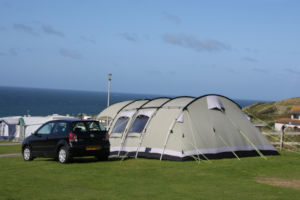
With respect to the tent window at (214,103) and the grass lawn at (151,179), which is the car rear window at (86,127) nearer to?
the grass lawn at (151,179)

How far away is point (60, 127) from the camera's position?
19.4 meters

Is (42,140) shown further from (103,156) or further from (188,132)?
(188,132)

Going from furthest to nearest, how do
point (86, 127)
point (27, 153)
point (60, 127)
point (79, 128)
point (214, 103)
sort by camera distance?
point (214, 103)
point (27, 153)
point (60, 127)
point (86, 127)
point (79, 128)

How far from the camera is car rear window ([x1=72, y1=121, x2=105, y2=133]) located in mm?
18780

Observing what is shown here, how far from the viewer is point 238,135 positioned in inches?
822

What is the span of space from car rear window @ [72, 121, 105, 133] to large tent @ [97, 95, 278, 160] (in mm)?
2579

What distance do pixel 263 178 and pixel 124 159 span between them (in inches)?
277

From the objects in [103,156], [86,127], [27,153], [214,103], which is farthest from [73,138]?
[214,103]

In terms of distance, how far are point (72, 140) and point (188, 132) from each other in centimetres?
465

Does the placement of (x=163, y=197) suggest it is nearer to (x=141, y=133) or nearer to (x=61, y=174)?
(x=61, y=174)

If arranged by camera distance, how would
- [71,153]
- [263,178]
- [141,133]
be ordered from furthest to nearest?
1. [141,133]
2. [71,153]
3. [263,178]

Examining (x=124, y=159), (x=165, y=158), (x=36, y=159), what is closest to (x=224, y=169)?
(x=165, y=158)

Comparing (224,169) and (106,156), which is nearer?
(224,169)

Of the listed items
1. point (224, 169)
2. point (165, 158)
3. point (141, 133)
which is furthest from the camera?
point (141, 133)
